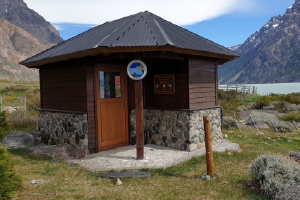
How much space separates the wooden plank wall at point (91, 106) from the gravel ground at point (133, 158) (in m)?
0.34

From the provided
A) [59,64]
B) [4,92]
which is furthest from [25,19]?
[59,64]

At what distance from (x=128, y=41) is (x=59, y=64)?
312 centimetres

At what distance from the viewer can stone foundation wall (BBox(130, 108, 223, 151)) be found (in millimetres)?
7032

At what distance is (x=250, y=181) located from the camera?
A: 15.1 feet

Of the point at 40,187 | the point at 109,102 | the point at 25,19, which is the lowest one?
the point at 40,187

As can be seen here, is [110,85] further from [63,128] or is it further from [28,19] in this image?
[28,19]

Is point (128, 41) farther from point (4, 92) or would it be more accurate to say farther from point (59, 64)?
point (4, 92)

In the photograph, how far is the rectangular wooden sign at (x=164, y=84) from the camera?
24.1ft

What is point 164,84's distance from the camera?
7.55m

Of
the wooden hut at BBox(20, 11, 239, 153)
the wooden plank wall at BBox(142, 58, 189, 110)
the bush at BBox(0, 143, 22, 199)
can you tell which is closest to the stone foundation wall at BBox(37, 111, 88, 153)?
the wooden hut at BBox(20, 11, 239, 153)

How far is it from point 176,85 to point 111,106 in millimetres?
1941

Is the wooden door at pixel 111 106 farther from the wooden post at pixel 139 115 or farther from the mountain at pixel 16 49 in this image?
the mountain at pixel 16 49

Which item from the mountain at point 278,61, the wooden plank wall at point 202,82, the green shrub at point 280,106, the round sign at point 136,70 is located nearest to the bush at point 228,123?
the wooden plank wall at point 202,82

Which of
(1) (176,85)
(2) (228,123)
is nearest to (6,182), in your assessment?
(1) (176,85)
